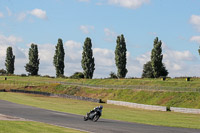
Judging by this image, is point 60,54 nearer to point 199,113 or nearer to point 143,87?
point 143,87

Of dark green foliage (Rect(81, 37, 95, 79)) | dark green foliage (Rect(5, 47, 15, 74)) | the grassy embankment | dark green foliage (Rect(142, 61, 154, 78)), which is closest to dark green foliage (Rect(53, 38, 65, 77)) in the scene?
dark green foliage (Rect(81, 37, 95, 79))

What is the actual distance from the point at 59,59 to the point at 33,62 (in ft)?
70.3

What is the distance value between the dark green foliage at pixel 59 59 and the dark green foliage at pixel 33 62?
17.9 m

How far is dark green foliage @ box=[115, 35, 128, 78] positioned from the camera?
116m

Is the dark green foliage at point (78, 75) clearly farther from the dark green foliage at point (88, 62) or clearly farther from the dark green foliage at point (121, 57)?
the dark green foliage at point (121, 57)

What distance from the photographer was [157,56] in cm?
11162

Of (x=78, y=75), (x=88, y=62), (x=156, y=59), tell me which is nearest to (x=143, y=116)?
(x=156, y=59)

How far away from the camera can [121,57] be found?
11731 cm

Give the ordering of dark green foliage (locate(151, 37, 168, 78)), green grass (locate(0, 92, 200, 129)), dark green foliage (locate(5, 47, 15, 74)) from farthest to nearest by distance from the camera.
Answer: dark green foliage (locate(5, 47, 15, 74)), dark green foliage (locate(151, 37, 168, 78)), green grass (locate(0, 92, 200, 129))

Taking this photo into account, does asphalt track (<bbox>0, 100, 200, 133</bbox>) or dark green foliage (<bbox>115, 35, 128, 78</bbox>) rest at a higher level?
dark green foliage (<bbox>115, 35, 128, 78</bbox>)

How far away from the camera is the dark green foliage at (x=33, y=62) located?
153500 mm

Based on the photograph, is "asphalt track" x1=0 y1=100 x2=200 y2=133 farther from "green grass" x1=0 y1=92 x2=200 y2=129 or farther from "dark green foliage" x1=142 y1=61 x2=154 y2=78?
"dark green foliage" x1=142 y1=61 x2=154 y2=78

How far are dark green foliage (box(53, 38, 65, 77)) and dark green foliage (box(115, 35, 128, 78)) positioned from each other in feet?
89.6

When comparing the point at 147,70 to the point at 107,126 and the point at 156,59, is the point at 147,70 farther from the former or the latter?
the point at 107,126
